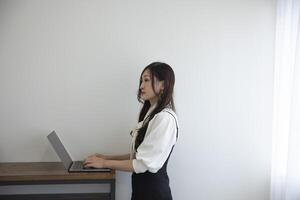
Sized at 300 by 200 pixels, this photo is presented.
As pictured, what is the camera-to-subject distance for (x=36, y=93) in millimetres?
2006

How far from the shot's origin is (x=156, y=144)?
1565 mm

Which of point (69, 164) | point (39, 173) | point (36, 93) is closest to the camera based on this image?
point (39, 173)

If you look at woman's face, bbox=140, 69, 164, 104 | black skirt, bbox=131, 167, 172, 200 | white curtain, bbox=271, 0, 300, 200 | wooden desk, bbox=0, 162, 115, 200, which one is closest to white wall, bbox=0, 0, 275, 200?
white curtain, bbox=271, 0, 300, 200

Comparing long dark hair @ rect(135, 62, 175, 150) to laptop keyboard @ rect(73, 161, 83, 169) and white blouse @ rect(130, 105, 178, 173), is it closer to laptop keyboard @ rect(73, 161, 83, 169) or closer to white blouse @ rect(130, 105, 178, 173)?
white blouse @ rect(130, 105, 178, 173)

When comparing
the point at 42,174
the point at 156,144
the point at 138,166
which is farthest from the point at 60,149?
the point at 156,144

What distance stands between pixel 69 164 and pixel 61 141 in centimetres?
22

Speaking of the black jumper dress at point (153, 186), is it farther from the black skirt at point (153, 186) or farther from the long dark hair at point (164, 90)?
the long dark hair at point (164, 90)

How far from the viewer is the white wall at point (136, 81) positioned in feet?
6.56

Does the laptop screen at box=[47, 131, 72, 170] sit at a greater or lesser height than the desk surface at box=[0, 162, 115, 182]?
greater

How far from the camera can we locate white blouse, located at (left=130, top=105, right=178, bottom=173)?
1.57m

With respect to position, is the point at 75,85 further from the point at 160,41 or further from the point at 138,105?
the point at 160,41

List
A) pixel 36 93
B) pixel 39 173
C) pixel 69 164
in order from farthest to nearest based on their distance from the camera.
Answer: pixel 36 93 < pixel 69 164 < pixel 39 173

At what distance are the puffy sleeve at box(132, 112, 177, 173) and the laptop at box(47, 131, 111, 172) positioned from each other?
29 cm

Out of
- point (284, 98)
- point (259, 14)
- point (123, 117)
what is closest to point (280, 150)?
point (284, 98)
